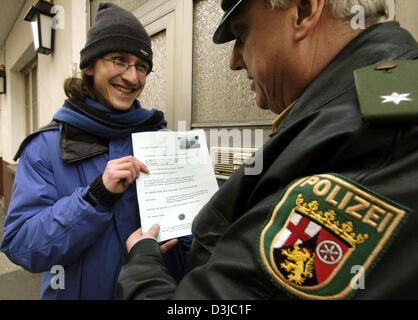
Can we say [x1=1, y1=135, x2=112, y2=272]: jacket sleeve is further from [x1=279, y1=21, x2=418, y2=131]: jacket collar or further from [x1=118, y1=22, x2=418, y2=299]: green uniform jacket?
[x1=279, y1=21, x2=418, y2=131]: jacket collar

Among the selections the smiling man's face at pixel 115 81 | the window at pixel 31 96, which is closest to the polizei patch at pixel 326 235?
the smiling man's face at pixel 115 81

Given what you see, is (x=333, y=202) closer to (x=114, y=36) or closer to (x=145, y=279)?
(x=145, y=279)

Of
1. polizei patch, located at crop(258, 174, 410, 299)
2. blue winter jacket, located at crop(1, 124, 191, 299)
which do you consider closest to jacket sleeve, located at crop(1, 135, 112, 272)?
blue winter jacket, located at crop(1, 124, 191, 299)

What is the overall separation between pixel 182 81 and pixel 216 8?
19.5 inches

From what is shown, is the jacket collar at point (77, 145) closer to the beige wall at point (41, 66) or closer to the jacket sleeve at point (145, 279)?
the jacket sleeve at point (145, 279)

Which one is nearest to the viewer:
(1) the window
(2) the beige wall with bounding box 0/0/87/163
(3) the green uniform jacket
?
(3) the green uniform jacket

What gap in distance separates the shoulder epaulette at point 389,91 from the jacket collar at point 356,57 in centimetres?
4

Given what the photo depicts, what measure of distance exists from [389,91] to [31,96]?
6.13 m

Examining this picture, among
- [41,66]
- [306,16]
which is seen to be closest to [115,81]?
[306,16]

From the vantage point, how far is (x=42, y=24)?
111 inches

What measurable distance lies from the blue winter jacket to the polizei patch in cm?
66

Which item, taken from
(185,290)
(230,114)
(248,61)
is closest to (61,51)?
(230,114)

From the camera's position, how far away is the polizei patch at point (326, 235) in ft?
1.26

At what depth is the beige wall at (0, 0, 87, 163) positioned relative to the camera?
2479mm
